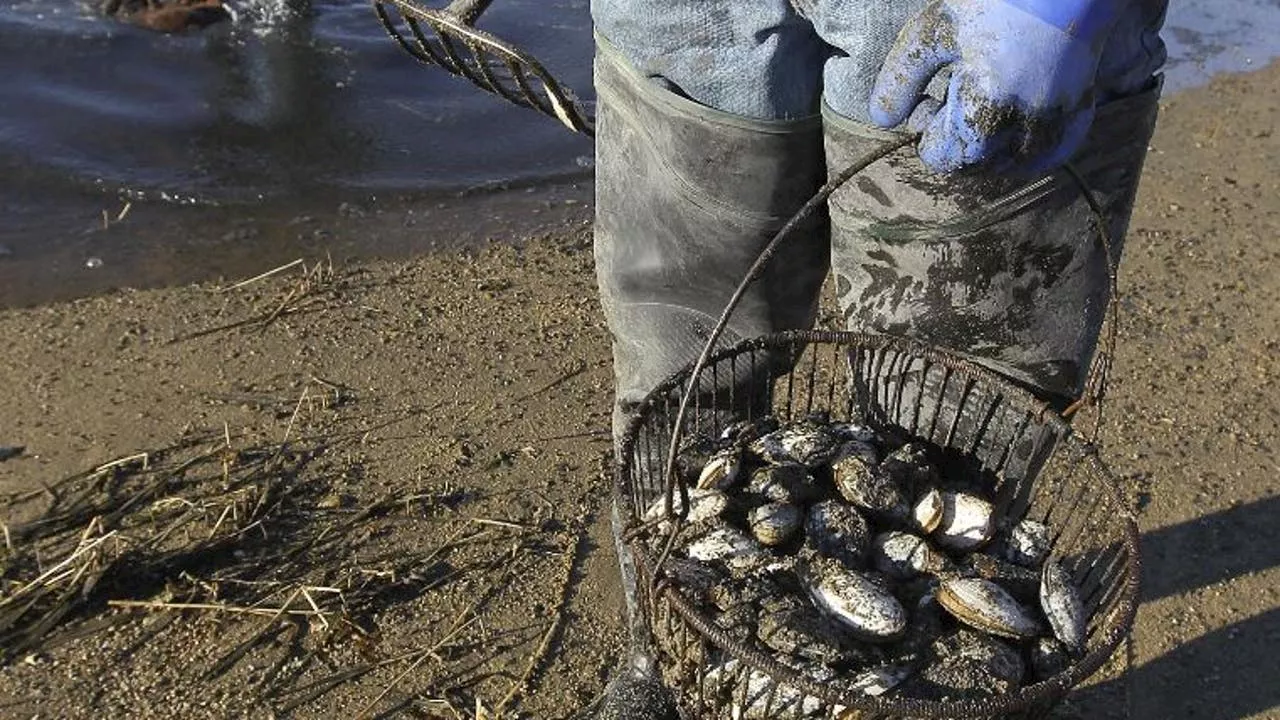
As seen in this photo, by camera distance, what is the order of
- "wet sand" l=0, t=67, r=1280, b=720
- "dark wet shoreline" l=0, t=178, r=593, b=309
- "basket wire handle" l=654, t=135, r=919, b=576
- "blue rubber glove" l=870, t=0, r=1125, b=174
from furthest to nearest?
"dark wet shoreline" l=0, t=178, r=593, b=309
"wet sand" l=0, t=67, r=1280, b=720
"basket wire handle" l=654, t=135, r=919, b=576
"blue rubber glove" l=870, t=0, r=1125, b=174

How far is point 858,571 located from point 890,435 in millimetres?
455

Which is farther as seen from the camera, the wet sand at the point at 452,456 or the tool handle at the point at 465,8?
the tool handle at the point at 465,8

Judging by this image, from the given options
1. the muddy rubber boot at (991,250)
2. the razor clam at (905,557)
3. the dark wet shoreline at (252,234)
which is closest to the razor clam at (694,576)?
the razor clam at (905,557)

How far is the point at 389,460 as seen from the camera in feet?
10.9

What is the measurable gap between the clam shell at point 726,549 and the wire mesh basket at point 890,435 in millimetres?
127

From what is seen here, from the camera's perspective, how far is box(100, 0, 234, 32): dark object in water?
6.02m

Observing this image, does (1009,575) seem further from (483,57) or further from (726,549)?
(483,57)

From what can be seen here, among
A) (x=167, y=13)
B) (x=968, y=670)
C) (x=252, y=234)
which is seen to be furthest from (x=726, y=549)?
(x=167, y=13)

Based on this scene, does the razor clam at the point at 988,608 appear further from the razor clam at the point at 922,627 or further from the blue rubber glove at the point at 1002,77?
the blue rubber glove at the point at 1002,77

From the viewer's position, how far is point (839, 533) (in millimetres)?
2314

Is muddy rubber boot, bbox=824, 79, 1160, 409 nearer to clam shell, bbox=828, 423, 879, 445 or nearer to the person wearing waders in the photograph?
the person wearing waders

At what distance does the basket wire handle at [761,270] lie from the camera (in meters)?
1.93

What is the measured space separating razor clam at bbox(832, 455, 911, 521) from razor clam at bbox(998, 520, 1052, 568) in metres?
0.20

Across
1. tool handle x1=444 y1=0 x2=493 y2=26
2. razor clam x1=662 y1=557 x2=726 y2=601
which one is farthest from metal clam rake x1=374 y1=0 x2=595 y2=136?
razor clam x1=662 y1=557 x2=726 y2=601
